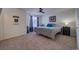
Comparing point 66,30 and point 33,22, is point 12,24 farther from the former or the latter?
point 66,30

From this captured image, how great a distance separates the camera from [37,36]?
1.76 m

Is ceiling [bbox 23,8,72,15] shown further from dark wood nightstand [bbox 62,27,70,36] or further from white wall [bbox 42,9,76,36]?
dark wood nightstand [bbox 62,27,70,36]

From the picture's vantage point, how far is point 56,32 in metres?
1.71

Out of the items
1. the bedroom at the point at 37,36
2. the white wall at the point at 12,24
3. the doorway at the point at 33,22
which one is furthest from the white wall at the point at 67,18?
the white wall at the point at 12,24

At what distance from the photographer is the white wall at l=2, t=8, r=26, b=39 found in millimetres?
1648

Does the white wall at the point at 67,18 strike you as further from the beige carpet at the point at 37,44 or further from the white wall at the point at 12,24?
the white wall at the point at 12,24

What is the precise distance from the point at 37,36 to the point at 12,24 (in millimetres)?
560

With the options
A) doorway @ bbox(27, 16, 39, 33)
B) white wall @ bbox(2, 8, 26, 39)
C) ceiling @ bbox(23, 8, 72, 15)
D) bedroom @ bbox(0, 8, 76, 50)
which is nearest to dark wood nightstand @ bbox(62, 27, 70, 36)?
bedroom @ bbox(0, 8, 76, 50)

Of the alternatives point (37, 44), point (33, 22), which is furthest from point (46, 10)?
point (37, 44)
